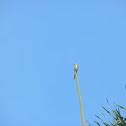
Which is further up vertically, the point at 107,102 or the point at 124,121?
the point at 107,102

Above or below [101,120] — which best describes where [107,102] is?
above

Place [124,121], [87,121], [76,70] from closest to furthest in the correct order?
[76,70] → [124,121] → [87,121]

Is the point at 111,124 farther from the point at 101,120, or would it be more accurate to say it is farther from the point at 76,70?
A: the point at 76,70

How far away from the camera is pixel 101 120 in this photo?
216 inches

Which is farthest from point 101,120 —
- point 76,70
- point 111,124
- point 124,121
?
point 76,70

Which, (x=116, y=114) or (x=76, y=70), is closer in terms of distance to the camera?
(x=76, y=70)

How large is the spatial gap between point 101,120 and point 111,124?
1.12ft

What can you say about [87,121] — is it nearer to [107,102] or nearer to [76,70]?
[107,102]

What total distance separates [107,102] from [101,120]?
65cm

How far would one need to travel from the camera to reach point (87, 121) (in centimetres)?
561

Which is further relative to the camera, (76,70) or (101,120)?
(101,120)

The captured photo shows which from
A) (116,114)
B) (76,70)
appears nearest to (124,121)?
(116,114)

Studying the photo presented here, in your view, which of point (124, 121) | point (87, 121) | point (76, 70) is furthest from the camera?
point (87, 121)

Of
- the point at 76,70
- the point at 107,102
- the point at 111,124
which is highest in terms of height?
the point at 76,70
